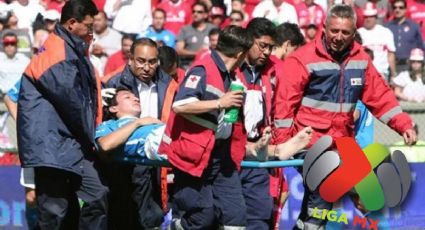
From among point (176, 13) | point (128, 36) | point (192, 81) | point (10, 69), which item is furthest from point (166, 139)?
point (176, 13)

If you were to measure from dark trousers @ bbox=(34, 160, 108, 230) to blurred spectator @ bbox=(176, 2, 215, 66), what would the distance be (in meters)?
8.82

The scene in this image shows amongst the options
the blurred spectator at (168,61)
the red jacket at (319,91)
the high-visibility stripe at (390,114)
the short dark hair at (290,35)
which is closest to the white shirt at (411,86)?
the short dark hair at (290,35)

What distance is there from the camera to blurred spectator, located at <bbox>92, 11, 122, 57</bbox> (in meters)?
18.7

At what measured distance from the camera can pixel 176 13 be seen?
1962cm

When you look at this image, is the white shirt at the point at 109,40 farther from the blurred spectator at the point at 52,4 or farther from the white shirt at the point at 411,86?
the white shirt at the point at 411,86

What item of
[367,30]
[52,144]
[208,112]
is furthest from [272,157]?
[367,30]

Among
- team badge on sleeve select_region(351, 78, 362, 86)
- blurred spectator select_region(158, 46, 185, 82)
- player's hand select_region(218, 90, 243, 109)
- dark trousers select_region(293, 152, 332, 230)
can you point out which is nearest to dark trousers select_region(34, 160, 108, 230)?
player's hand select_region(218, 90, 243, 109)

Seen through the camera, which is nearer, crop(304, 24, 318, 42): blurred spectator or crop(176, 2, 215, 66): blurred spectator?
crop(304, 24, 318, 42): blurred spectator

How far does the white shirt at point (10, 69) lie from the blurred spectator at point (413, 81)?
18.4 feet

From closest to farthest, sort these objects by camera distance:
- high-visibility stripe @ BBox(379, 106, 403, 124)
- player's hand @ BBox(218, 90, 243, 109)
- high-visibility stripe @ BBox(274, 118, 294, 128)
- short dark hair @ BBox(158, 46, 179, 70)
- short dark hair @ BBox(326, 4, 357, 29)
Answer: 1. player's hand @ BBox(218, 90, 243, 109)
2. short dark hair @ BBox(326, 4, 357, 29)
3. high-visibility stripe @ BBox(274, 118, 294, 128)
4. high-visibility stripe @ BBox(379, 106, 403, 124)
5. short dark hair @ BBox(158, 46, 179, 70)

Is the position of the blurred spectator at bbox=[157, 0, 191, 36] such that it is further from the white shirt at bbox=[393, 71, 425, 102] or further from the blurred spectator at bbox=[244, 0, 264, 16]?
the white shirt at bbox=[393, 71, 425, 102]

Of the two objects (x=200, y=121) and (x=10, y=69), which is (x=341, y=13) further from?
(x=10, y=69)

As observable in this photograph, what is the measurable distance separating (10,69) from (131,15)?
2.45 meters

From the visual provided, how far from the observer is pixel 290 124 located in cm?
978
